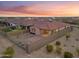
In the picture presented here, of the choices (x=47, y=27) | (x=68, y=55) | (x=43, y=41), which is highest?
(x=47, y=27)

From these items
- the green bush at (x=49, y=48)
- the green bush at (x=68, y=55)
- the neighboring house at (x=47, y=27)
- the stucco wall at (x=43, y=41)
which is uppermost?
the neighboring house at (x=47, y=27)

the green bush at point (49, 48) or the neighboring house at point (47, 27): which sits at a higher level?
the neighboring house at point (47, 27)

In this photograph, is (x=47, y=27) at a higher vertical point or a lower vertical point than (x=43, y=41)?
higher


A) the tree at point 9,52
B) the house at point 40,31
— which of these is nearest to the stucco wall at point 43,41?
the house at point 40,31

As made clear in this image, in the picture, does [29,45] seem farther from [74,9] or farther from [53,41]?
[74,9]

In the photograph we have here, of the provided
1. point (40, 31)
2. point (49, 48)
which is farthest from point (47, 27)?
point (49, 48)

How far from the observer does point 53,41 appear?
1.47 m

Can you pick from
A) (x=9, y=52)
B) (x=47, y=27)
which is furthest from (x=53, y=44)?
Result: (x=9, y=52)

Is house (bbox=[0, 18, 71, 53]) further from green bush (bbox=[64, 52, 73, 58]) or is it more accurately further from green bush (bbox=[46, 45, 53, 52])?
green bush (bbox=[64, 52, 73, 58])

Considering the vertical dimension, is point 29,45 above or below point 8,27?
below

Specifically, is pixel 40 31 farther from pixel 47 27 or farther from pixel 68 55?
pixel 68 55

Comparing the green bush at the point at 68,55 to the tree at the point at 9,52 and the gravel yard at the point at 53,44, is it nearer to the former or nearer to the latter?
the gravel yard at the point at 53,44

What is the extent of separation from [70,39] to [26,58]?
0.41 metres

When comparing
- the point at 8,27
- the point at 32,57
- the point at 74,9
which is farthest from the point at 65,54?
the point at 8,27
